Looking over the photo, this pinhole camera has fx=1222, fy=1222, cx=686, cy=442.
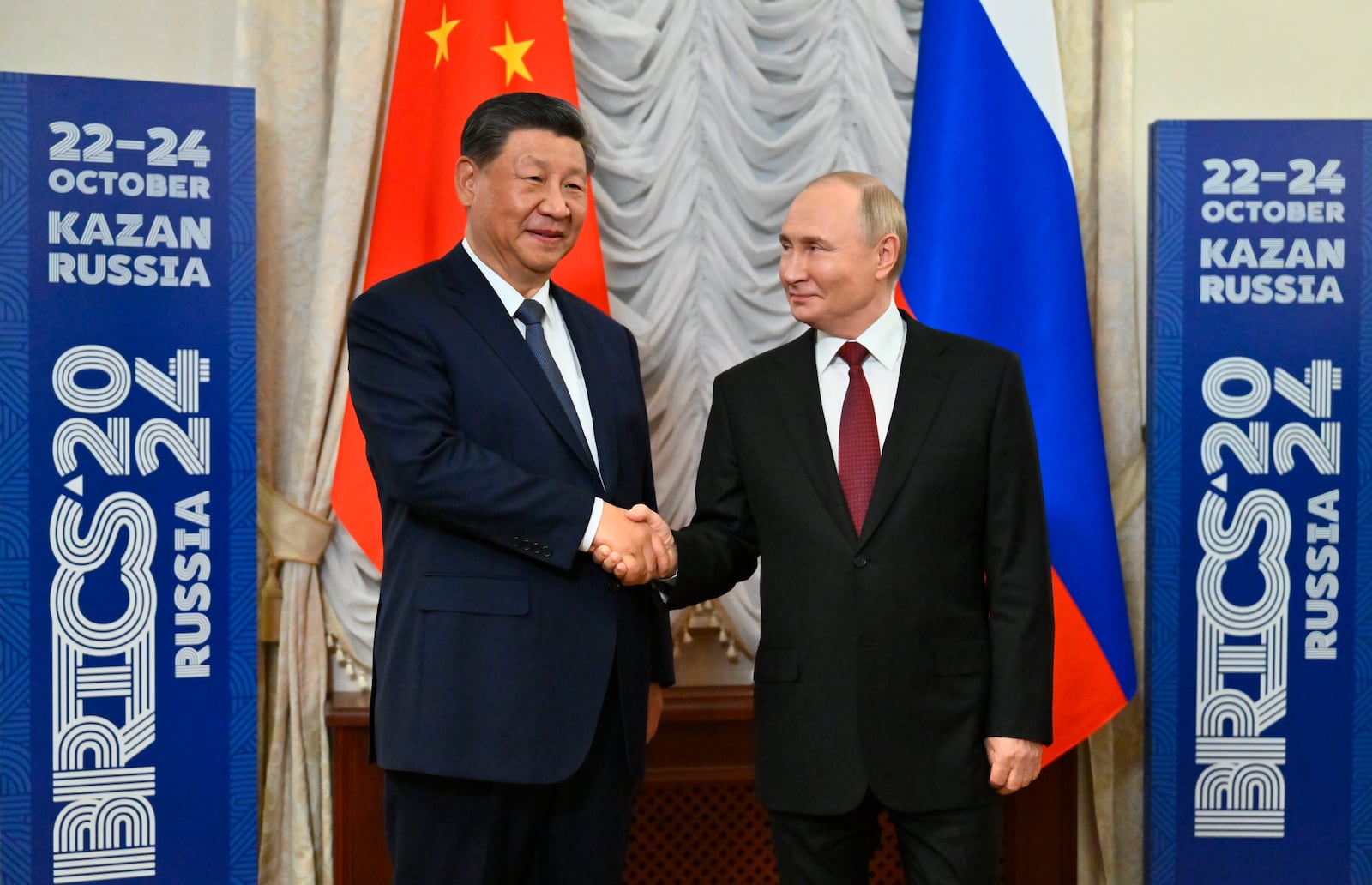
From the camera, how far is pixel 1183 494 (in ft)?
10.2

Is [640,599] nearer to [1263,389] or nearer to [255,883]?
[255,883]

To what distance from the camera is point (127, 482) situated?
2.87 metres

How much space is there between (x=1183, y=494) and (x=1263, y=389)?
334mm

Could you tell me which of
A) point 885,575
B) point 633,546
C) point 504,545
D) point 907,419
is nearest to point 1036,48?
point 907,419

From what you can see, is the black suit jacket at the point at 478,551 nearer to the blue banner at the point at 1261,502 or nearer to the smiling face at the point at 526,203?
the smiling face at the point at 526,203

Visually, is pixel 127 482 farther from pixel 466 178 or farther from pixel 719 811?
pixel 719 811

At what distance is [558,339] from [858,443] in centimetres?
61

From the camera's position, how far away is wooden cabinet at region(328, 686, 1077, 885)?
3.33 m

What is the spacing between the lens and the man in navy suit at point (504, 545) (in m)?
2.08

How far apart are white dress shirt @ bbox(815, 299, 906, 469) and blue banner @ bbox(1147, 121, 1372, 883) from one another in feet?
3.86

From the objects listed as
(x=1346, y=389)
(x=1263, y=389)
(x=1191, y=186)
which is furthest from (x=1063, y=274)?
(x=1346, y=389)

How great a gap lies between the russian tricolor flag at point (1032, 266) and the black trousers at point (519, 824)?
1314mm

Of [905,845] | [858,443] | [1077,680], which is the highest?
[858,443]

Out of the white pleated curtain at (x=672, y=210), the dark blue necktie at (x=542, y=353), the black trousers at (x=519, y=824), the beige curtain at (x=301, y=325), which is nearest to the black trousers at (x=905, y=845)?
the black trousers at (x=519, y=824)
